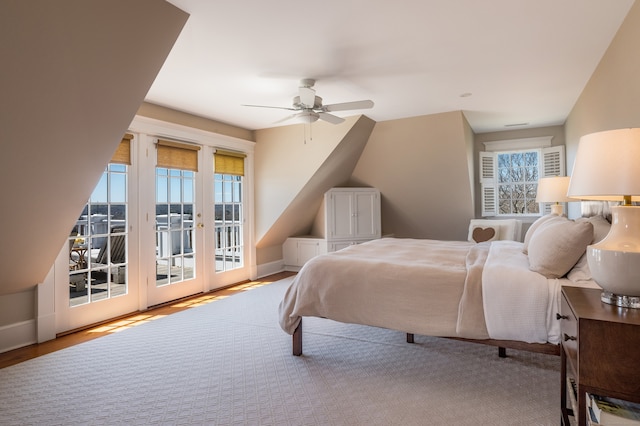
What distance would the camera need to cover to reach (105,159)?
2.73 m

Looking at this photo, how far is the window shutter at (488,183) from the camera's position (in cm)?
594

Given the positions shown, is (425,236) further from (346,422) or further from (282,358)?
(346,422)

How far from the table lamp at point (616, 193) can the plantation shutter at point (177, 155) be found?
414 centimetres

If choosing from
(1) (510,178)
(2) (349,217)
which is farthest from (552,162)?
(2) (349,217)

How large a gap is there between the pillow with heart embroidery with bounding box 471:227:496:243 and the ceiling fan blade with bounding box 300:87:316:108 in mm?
3357

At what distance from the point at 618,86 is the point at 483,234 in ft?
9.71

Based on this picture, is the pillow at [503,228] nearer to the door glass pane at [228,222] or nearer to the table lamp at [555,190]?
the table lamp at [555,190]

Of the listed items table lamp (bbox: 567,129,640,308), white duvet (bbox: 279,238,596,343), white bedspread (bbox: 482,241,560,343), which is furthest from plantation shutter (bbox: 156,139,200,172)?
table lamp (bbox: 567,129,640,308)

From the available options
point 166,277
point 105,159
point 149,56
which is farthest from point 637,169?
point 166,277

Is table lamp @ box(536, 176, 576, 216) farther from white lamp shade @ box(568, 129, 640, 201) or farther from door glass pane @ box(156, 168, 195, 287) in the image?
door glass pane @ box(156, 168, 195, 287)

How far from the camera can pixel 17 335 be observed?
122 inches

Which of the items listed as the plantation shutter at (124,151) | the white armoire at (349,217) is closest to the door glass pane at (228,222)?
the plantation shutter at (124,151)

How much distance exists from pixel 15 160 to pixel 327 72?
2.47 meters

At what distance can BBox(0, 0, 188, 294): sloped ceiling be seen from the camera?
6.04ft
